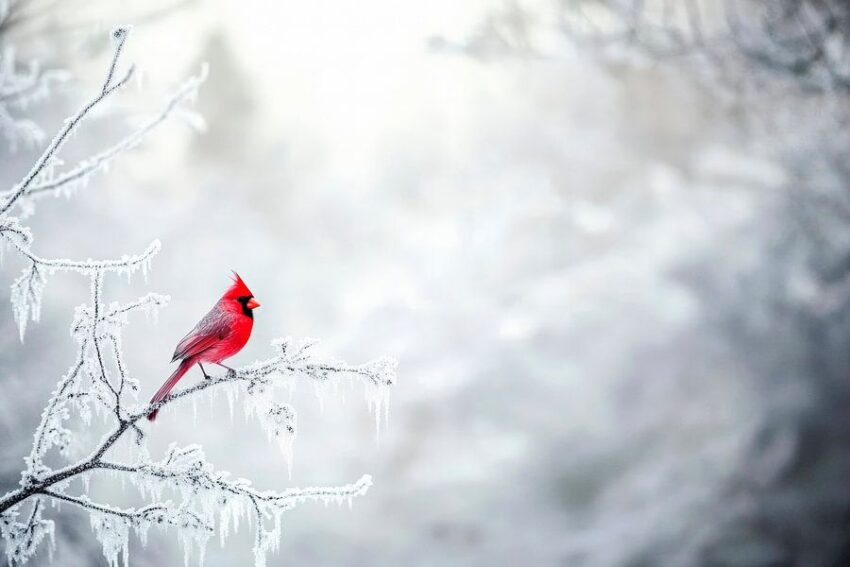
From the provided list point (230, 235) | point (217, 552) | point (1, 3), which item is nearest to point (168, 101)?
point (1, 3)

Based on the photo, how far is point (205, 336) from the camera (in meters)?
1.63

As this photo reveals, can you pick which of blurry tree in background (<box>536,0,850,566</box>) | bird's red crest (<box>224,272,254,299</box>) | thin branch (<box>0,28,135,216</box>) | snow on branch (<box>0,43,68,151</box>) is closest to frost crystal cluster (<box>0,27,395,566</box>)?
thin branch (<box>0,28,135,216</box>)

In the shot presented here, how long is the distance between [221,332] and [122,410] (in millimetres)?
307

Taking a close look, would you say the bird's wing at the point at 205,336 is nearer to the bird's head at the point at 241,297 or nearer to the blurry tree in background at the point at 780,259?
the bird's head at the point at 241,297

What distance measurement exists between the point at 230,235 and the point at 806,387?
8.81m

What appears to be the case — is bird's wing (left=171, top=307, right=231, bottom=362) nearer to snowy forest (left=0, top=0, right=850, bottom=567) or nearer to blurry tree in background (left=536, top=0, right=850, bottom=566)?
snowy forest (left=0, top=0, right=850, bottom=567)

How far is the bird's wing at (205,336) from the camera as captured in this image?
1.62m

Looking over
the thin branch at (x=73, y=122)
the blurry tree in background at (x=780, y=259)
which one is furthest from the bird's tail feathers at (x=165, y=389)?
the blurry tree in background at (x=780, y=259)

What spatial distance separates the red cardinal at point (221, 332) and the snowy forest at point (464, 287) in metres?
0.12

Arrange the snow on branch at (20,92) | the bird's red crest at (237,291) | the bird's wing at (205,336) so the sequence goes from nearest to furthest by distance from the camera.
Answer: the bird's wing at (205,336), the bird's red crest at (237,291), the snow on branch at (20,92)

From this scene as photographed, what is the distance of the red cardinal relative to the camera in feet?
5.32

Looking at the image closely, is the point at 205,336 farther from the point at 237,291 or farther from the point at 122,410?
the point at 122,410

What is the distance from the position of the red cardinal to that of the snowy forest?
0.38ft

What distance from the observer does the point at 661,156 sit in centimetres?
1173
